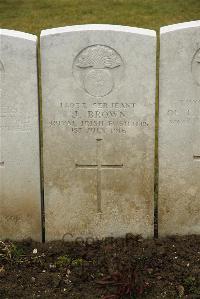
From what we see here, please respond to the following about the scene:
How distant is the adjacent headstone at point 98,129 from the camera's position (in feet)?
15.2

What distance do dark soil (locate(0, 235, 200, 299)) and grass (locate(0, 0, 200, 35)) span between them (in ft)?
25.2

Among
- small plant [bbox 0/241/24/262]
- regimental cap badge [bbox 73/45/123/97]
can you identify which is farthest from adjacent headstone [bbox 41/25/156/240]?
small plant [bbox 0/241/24/262]

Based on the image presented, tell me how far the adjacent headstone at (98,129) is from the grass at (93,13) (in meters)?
7.38

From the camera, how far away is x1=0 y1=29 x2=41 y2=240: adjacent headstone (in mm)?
4660

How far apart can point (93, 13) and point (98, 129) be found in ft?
28.5

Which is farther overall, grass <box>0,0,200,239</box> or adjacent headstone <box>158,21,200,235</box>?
grass <box>0,0,200,239</box>

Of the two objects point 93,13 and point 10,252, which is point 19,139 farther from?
point 93,13

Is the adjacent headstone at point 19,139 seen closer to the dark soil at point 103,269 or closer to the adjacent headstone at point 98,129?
the adjacent headstone at point 98,129

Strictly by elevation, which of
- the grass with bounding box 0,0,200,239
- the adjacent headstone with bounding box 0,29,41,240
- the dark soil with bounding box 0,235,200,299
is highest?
the grass with bounding box 0,0,200,239

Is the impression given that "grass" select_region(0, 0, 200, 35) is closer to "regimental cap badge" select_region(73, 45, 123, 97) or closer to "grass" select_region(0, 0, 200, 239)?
"grass" select_region(0, 0, 200, 239)

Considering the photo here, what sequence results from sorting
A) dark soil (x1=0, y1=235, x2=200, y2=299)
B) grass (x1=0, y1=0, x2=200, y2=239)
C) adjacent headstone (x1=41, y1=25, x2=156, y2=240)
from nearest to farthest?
dark soil (x1=0, y1=235, x2=200, y2=299) → adjacent headstone (x1=41, y1=25, x2=156, y2=240) → grass (x1=0, y1=0, x2=200, y2=239)

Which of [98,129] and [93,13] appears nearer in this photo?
[98,129]

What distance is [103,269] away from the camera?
15.3 feet

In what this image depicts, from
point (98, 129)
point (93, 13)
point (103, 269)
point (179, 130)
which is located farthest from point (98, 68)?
point (93, 13)
